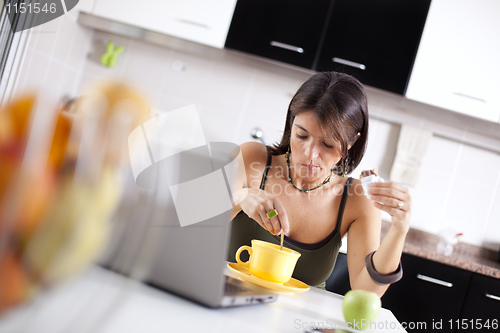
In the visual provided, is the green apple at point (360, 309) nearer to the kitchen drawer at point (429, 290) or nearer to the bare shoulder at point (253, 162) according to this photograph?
the bare shoulder at point (253, 162)

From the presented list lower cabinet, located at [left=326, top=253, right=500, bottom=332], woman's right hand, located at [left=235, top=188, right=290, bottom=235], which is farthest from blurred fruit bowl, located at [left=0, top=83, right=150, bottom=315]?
lower cabinet, located at [left=326, top=253, right=500, bottom=332]

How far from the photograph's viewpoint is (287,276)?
0.82 m

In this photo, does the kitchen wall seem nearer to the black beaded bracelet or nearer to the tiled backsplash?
the tiled backsplash

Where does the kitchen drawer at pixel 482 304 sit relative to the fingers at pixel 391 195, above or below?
below

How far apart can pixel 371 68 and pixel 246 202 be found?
4.52 feet

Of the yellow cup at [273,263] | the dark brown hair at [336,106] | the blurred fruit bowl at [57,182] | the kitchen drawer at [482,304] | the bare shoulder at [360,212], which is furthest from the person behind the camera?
the kitchen drawer at [482,304]

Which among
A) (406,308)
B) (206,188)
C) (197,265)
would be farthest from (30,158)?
(406,308)

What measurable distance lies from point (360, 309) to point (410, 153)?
6.19ft

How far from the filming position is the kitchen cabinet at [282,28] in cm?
215

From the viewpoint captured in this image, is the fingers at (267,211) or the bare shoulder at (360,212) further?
the bare shoulder at (360,212)

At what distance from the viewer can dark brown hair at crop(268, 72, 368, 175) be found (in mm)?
1216

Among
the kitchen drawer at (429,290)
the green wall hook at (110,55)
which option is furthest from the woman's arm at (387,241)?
the green wall hook at (110,55)

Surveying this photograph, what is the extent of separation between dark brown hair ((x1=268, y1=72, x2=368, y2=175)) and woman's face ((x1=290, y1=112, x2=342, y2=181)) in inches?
0.8

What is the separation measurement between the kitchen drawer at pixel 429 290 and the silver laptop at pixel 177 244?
1.41 meters
